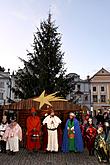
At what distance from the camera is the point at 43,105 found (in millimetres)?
14461

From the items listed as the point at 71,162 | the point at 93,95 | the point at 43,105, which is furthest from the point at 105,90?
the point at 71,162

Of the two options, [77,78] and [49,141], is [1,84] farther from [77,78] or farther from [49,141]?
[49,141]

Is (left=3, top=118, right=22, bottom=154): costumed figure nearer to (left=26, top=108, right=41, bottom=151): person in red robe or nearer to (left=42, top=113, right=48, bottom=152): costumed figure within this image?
(left=26, top=108, right=41, bottom=151): person in red robe

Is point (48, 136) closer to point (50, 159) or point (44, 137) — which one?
point (44, 137)

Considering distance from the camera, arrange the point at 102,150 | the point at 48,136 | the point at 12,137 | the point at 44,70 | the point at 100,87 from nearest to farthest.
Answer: the point at 102,150 < the point at 12,137 < the point at 48,136 < the point at 44,70 < the point at 100,87

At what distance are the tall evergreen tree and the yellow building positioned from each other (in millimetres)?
39304

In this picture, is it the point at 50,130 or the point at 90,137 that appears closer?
the point at 90,137

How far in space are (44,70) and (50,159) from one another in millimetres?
11672

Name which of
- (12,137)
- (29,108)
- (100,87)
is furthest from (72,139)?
(100,87)

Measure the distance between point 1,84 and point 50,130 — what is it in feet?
163

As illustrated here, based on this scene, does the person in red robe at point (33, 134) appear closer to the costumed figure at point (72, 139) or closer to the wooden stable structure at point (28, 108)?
the costumed figure at point (72, 139)

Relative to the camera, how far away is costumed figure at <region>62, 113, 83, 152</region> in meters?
12.4

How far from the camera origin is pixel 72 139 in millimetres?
12445

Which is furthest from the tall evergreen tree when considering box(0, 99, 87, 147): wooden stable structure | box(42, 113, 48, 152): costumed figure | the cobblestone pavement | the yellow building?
the yellow building
